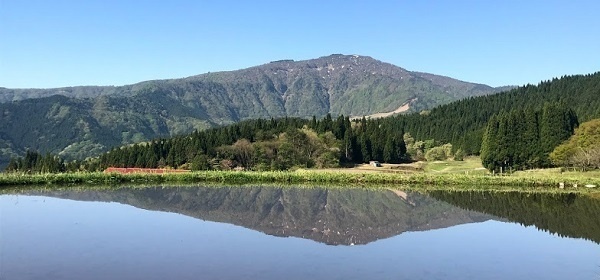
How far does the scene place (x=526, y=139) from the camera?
73500mm

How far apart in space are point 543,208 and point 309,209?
1664 centimetres

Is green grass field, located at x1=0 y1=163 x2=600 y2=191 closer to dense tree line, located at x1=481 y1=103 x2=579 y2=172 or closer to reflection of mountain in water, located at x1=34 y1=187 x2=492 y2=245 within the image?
reflection of mountain in water, located at x1=34 y1=187 x2=492 y2=245

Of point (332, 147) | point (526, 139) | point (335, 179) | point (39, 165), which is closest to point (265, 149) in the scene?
point (332, 147)

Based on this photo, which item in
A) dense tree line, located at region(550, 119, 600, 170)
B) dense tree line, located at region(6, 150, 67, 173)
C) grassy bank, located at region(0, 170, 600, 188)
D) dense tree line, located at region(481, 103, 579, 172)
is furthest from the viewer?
dense tree line, located at region(481, 103, 579, 172)

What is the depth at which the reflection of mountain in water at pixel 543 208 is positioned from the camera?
89.6 ft

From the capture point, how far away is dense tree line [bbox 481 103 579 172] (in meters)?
72.0

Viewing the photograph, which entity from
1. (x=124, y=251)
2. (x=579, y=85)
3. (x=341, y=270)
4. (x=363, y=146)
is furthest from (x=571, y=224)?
(x=579, y=85)

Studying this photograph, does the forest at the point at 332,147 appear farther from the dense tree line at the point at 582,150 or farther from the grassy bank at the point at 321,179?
the grassy bank at the point at 321,179

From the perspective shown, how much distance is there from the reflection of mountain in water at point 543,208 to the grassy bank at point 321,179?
6753mm

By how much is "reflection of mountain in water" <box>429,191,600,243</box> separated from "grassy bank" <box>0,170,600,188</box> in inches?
266

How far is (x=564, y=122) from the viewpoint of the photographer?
244 ft

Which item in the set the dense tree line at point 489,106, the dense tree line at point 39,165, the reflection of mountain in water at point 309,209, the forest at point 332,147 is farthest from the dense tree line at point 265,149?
the dense tree line at point 489,106

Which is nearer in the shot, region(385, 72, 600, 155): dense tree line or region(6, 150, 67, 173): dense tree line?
region(6, 150, 67, 173): dense tree line

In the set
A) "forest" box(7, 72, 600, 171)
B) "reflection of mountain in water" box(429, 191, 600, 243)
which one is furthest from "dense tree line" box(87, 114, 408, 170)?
"reflection of mountain in water" box(429, 191, 600, 243)
